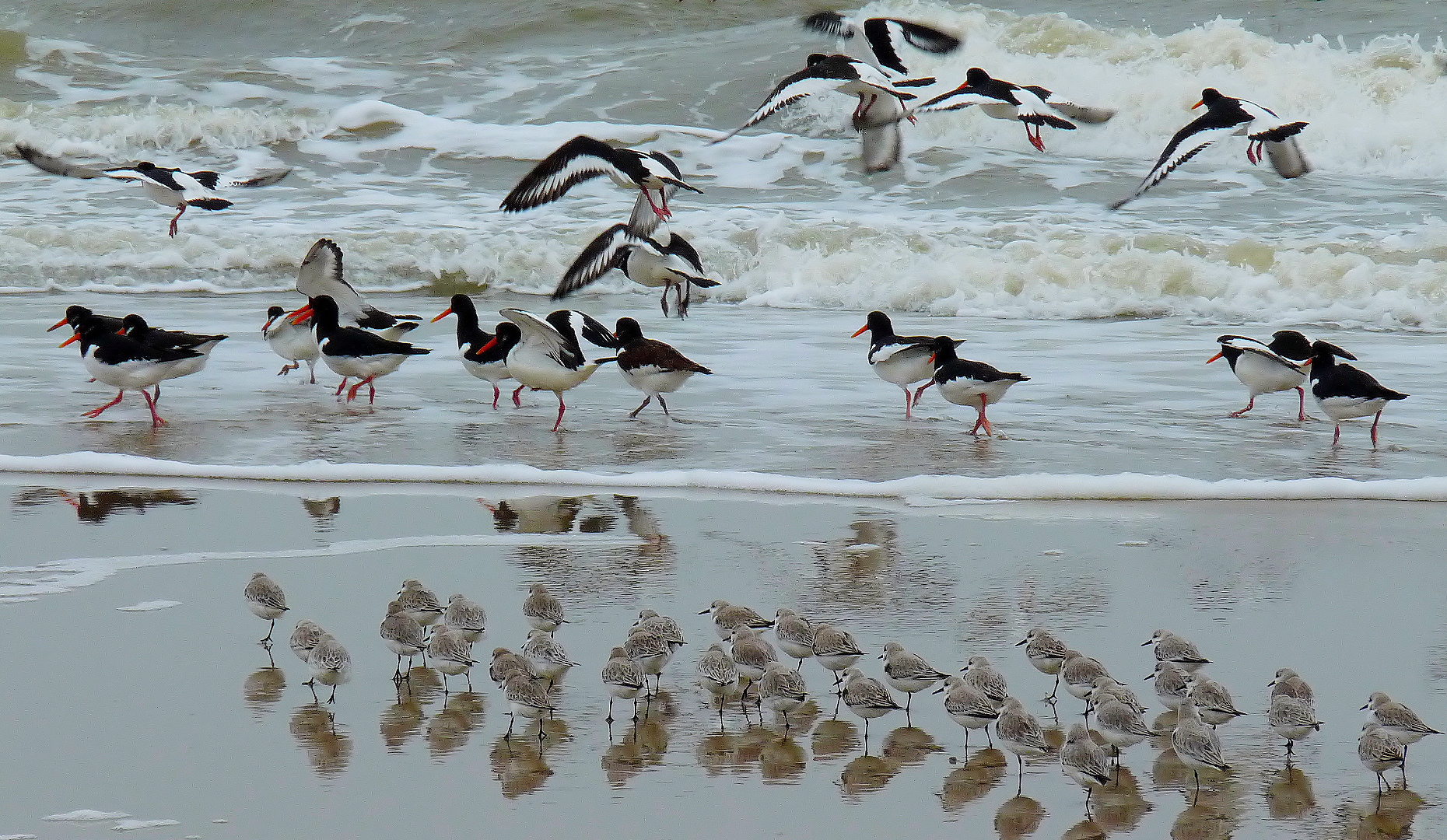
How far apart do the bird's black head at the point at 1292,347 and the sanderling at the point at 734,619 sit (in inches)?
249

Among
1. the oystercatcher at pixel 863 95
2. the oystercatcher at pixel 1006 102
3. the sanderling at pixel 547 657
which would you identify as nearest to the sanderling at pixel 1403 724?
the sanderling at pixel 547 657

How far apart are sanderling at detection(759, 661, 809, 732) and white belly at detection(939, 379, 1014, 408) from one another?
15.7 ft

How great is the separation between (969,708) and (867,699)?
30 centimetres

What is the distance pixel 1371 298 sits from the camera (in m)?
14.5

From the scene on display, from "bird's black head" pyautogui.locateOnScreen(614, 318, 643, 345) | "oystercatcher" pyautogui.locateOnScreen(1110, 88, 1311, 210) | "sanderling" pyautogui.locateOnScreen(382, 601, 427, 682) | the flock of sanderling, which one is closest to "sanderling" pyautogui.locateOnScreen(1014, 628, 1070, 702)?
the flock of sanderling

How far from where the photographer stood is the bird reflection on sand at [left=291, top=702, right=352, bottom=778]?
412 centimetres

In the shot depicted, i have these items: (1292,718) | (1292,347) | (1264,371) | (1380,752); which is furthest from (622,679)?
(1292,347)

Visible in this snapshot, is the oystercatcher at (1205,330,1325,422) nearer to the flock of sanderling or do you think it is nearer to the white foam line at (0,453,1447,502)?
the white foam line at (0,453,1447,502)

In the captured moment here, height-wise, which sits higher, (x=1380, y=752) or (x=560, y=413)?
(x=560, y=413)

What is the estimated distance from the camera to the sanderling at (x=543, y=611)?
5.17 m

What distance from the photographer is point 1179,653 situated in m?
4.69

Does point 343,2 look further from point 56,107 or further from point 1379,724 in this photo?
point 1379,724

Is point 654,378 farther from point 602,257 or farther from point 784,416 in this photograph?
point 602,257

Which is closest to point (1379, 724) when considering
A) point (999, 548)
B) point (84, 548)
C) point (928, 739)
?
point (928, 739)
